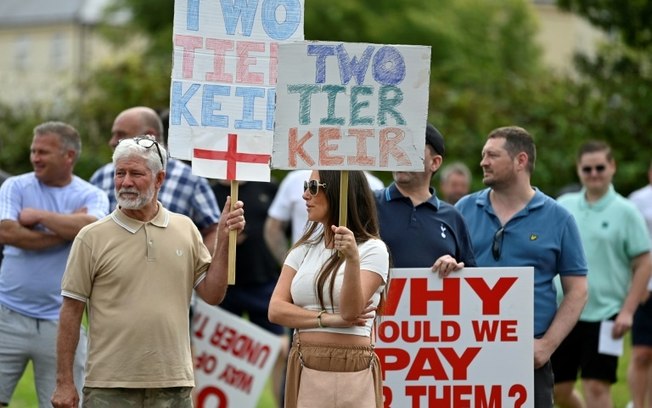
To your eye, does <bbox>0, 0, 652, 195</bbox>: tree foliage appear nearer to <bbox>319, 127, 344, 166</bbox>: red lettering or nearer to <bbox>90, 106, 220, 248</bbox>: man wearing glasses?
<bbox>90, 106, 220, 248</bbox>: man wearing glasses

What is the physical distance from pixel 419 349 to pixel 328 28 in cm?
5051

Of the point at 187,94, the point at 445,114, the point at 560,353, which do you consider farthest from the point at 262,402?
the point at 445,114

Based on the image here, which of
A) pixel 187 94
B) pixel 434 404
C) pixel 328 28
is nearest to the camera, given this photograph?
pixel 187 94

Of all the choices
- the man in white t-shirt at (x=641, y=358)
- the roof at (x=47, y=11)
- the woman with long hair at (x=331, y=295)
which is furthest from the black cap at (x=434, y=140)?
the roof at (x=47, y=11)

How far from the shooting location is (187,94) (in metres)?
6.85

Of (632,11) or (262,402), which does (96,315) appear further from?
(632,11)

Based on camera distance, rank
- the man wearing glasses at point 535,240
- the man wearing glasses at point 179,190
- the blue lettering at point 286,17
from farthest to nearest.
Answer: the man wearing glasses at point 179,190 → the man wearing glasses at point 535,240 → the blue lettering at point 286,17

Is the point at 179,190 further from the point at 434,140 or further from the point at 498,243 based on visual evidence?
the point at 498,243

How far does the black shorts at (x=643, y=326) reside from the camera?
442 inches

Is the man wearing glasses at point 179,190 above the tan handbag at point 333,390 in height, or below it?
above

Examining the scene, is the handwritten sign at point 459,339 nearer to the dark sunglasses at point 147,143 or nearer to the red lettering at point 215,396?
the dark sunglasses at point 147,143

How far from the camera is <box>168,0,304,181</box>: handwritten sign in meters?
6.85

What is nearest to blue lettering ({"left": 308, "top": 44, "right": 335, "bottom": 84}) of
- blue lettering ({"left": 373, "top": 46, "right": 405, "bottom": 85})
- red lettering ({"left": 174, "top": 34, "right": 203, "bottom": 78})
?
blue lettering ({"left": 373, "top": 46, "right": 405, "bottom": 85})

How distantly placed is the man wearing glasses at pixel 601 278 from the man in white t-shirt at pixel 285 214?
5.72 feet
